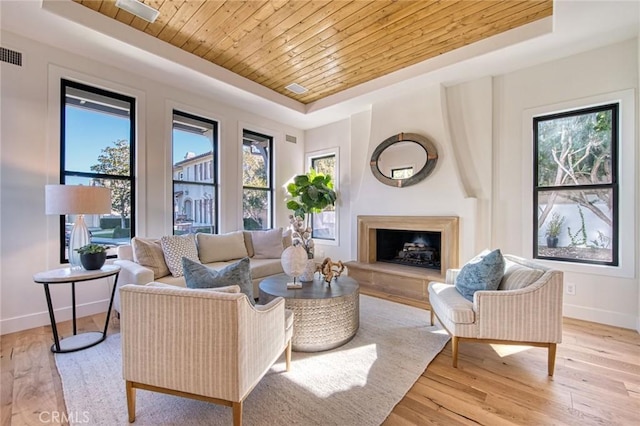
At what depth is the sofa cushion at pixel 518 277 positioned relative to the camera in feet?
6.98

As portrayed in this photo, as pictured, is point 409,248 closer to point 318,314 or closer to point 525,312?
point 525,312

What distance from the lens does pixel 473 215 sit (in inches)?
142

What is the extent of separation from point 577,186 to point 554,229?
0.54 metres

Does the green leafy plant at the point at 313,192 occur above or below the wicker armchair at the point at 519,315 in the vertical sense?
above

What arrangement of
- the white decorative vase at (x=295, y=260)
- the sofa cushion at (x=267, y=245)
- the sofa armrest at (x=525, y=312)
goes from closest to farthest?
the sofa armrest at (x=525, y=312) < the white decorative vase at (x=295, y=260) < the sofa cushion at (x=267, y=245)

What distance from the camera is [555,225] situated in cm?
330

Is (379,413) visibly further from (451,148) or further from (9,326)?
(9,326)

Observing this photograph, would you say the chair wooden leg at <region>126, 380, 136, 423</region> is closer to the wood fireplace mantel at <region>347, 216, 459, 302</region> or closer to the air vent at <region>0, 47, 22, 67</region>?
the wood fireplace mantel at <region>347, 216, 459, 302</region>

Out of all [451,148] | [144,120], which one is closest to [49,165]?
[144,120]

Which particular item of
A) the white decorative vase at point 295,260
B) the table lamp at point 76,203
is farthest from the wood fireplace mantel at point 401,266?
the table lamp at point 76,203

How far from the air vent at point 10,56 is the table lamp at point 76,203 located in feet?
4.89

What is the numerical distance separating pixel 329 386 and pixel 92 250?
95.2 inches

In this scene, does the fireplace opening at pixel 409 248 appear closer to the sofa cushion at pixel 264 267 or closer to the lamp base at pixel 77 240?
the sofa cushion at pixel 264 267

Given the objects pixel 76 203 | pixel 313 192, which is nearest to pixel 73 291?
pixel 76 203
